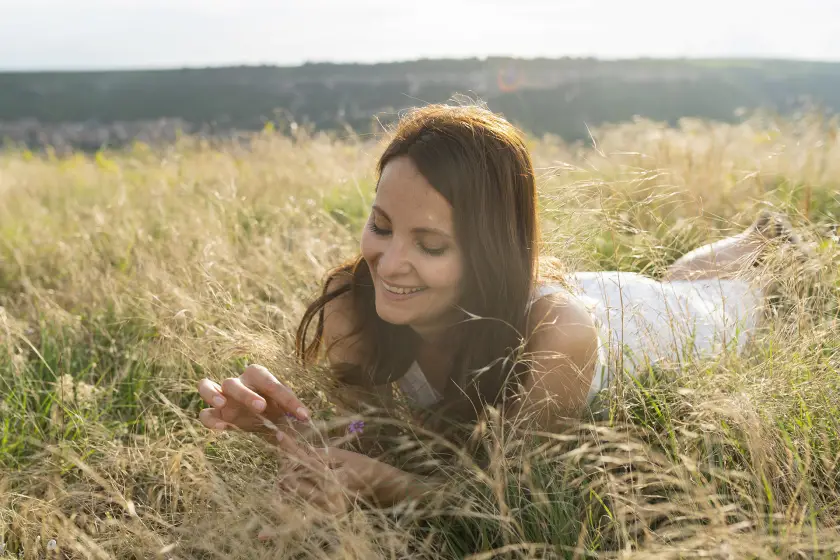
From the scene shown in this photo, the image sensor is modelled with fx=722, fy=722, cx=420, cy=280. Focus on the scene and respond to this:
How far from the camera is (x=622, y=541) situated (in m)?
1.59

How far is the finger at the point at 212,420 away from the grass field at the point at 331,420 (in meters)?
0.10

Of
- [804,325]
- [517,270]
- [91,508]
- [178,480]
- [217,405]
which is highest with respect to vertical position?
[517,270]

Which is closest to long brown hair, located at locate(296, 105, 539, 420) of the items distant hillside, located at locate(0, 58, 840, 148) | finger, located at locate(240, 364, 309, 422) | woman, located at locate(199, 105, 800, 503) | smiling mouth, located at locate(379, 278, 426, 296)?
woman, located at locate(199, 105, 800, 503)

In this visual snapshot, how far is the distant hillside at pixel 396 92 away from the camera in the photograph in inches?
831

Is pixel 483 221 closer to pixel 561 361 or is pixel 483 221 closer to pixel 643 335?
pixel 561 361

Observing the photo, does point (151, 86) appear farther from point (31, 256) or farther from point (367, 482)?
point (367, 482)

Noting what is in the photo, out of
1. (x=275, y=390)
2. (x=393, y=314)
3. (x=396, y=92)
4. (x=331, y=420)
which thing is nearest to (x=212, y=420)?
(x=275, y=390)

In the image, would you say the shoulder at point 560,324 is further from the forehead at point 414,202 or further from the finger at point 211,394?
the finger at point 211,394

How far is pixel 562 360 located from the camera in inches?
77.5

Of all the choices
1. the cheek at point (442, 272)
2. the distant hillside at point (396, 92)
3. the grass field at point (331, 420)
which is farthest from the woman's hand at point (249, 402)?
the distant hillside at point (396, 92)

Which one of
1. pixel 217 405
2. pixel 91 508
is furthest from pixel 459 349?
pixel 91 508

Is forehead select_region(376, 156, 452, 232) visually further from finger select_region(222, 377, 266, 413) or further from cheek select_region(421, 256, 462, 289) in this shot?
finger select_region(222, 377, 266, 413)

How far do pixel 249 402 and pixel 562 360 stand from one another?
0.85 meters

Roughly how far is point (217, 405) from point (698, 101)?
22.9m
